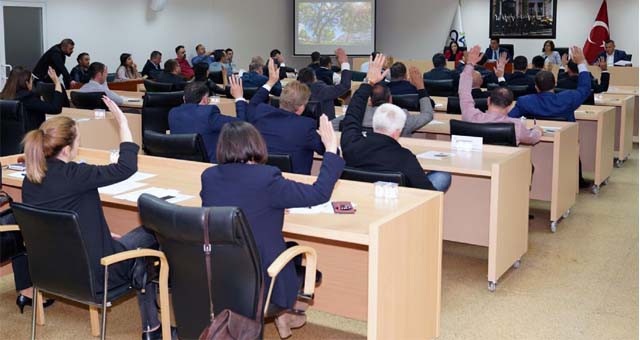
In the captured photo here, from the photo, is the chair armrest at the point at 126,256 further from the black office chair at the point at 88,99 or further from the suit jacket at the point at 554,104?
the black office chair at the point at 88,99

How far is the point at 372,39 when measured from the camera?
18297mm

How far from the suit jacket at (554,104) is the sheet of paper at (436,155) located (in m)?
1.93

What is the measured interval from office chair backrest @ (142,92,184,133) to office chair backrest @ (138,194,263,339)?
17.7 feet

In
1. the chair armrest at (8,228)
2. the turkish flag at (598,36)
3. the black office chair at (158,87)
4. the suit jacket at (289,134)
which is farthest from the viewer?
the turkish flag at (598,36)

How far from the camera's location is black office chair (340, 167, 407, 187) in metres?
3.98

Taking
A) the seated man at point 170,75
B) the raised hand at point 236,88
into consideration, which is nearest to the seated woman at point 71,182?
the raised hand at point 236,88

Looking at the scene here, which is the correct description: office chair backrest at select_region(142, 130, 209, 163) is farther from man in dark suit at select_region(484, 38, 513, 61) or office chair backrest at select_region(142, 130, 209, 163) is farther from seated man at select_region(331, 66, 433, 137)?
man in dark suit at select_region(484, 38, 513, 61)

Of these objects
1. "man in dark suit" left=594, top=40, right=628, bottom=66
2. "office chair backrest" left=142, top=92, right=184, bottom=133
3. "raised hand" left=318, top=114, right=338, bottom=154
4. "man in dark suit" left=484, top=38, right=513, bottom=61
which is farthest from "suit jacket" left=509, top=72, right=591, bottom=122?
"man in dark suit" left=484, top=38, right=513, bottom=61

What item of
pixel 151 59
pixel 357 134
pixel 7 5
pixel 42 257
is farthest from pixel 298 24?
pixel 42 257

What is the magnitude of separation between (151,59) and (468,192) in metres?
9.98

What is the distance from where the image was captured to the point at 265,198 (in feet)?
10.0

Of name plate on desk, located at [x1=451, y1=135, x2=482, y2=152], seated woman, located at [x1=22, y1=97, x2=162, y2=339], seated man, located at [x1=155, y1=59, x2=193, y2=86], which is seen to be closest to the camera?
seated woman, located at [x1=22, y1=97, x2=162, y2=339]

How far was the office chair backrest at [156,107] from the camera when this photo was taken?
827 cm

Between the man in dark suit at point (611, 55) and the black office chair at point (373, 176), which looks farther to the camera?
the man in dark suit at point (611, 55)
